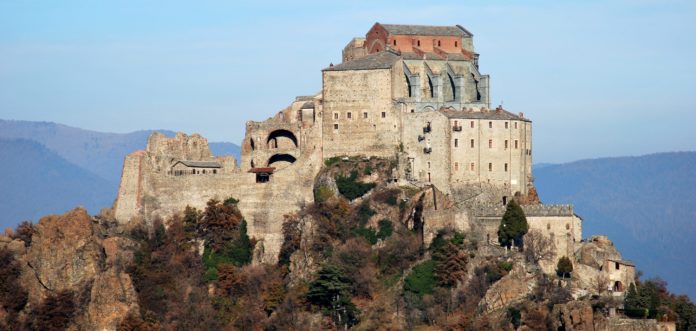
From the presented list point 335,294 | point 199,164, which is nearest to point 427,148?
point 335,294

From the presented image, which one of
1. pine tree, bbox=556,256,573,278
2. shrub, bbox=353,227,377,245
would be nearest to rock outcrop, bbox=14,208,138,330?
shrub, bbox=353,227,377,245

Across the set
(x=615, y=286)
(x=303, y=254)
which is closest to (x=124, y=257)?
(x=303, y=254)

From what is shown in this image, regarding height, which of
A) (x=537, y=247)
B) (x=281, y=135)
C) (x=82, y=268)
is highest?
(x=281, y=135)

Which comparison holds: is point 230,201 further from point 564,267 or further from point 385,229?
point 564,267

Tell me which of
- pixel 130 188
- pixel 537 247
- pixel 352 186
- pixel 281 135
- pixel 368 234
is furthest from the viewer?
pixel 281 135

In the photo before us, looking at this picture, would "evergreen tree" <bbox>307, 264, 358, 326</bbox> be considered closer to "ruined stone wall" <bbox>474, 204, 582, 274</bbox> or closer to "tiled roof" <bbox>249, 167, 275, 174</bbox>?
"ruined stone wall" <bbox>474, 204, 582, 274</bbox>

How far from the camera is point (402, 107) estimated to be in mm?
98875

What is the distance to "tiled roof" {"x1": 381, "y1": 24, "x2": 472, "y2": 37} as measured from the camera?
106 m

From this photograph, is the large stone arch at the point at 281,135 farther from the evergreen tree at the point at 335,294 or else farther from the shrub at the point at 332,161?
the evergreen tree at the point at 335,294

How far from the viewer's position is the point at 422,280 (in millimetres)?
90750

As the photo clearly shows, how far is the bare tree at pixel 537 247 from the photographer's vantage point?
90.4 m

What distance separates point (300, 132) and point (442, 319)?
755 inches

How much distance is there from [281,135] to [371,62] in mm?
7957

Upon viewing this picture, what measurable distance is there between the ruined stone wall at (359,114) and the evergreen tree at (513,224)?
34.6 feet
